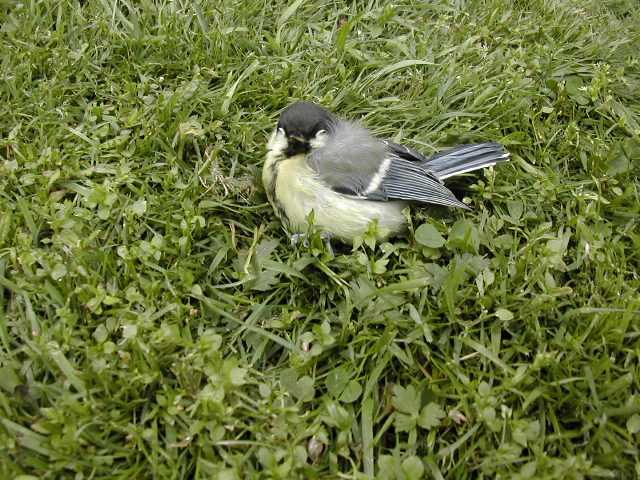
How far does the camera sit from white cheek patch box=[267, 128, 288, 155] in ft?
8.98

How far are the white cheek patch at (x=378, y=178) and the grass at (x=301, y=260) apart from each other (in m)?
0.29

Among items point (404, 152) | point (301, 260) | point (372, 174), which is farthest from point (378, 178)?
point (301, 260)

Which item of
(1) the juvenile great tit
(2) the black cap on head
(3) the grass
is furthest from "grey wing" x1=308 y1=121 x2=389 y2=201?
(3) the grass

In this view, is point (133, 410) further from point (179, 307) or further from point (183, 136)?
point (183, 136)

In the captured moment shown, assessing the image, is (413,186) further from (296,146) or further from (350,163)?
(296,146)

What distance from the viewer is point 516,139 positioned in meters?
3.10

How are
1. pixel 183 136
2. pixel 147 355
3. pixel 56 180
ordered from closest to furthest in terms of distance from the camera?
1. pixel 147 355
2. pixel 56 180
3. pixel 183 136

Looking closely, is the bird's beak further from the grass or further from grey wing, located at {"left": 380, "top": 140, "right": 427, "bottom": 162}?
Answer: grey wing, located at {"left": 380, "top": 140, "right": 427, "bottom": 162}

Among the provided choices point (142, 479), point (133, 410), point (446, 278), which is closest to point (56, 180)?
point (133, 410)

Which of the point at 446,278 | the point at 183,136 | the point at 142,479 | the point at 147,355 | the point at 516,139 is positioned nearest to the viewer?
the point at 142,479

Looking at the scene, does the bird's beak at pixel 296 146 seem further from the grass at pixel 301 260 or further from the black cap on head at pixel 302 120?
the grass at pixel 301 260

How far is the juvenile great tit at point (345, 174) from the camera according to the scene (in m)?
2.62

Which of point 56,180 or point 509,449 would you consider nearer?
point 509,449

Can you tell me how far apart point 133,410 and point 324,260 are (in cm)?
104
